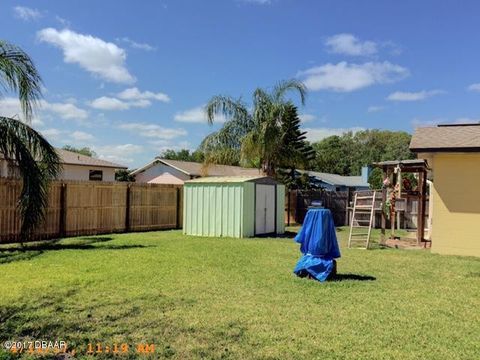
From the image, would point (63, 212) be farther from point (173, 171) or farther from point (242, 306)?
point (173, 171)

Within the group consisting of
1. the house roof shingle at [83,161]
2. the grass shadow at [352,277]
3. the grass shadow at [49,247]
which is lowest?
the grass shadow at [49,247]

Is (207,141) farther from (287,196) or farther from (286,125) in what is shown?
(287,196)

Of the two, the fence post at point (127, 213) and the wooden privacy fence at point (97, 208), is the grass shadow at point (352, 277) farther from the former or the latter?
the fence post at point (127, 213)

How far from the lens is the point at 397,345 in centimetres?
458

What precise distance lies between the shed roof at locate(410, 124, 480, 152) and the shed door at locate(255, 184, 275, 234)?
598cm

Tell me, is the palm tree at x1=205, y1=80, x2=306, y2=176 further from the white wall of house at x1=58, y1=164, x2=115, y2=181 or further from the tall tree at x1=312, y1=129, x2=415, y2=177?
the tall tree at x1=312, y1=129, x2=415, y2=177

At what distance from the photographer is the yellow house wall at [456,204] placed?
11430mm

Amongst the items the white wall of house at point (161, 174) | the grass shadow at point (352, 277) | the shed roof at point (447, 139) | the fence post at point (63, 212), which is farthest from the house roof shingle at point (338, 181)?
the grass shadow at point (352, 277)

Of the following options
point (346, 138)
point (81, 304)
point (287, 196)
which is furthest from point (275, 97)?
point (346, 138)

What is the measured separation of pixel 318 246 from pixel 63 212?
33.2ft

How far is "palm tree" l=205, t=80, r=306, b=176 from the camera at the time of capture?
20406 millimetres

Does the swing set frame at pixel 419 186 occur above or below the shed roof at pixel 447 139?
below

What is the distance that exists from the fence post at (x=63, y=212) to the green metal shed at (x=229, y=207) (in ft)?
13.7

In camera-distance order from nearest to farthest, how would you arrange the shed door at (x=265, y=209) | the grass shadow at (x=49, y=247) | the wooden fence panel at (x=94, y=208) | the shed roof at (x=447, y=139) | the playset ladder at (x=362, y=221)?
the grass shadow at (x=49, y=247)
the shed roof at (x=447, y=139)
the playset ladder at (x=362, y=221)
the wooden fence panel at (x=94, y=208)
the shed door at (x=265, y=209)
